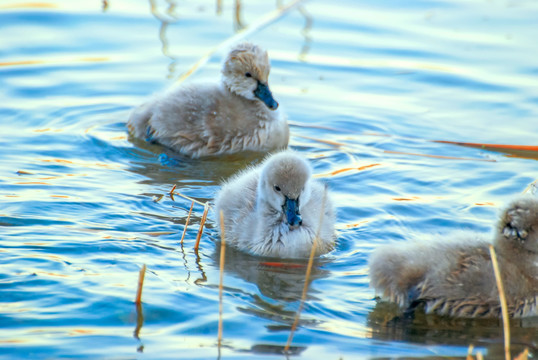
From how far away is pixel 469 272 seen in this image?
4.89m

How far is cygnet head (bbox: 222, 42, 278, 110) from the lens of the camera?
777cm

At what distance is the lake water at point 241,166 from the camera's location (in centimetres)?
474

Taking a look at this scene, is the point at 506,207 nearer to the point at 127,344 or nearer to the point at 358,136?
the point at 127,344

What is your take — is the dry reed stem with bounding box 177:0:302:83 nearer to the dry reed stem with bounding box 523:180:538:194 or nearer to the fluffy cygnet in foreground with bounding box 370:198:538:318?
the dry reed stem with bounding box 523:180:538:194

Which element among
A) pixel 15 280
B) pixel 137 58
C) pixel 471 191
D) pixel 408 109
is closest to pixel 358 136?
pixel 408 109

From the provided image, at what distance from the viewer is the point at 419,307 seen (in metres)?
5.05

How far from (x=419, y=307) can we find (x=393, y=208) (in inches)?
63.6

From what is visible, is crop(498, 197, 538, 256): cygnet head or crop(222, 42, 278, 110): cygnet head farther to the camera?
crop(222, 42, 278, 110): cygnet head

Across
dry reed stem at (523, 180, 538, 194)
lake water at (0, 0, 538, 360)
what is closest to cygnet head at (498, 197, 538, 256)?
lake water at (0, 0, 538, 360)

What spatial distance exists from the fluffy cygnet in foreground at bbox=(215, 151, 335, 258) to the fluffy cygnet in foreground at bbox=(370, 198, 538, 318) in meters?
0.86

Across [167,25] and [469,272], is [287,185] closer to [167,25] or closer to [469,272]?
[469,272]

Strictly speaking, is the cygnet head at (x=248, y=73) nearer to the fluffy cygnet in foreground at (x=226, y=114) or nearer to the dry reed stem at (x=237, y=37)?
the fluffy cygnet in foreground at (x=226, y=114)

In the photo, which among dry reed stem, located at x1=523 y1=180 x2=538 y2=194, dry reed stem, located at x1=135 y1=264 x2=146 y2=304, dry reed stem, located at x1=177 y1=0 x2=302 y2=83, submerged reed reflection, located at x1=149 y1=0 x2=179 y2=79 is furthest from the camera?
submerged reed reflection, located at x1=149 y1=0 x2=179 y2=79

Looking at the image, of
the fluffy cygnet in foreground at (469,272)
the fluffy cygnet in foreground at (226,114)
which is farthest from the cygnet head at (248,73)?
the fluffy cygnet in foreground at (469,272)
